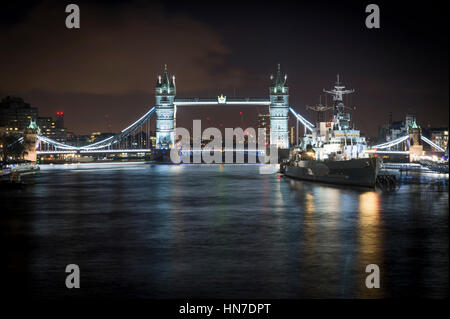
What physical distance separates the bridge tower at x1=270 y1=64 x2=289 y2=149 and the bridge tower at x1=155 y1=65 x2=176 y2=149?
19.8m

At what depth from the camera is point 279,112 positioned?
98.6 meters

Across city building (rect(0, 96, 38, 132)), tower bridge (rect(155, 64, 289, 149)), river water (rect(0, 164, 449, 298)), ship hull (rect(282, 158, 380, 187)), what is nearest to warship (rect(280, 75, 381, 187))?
ship hull (rect(282, 158, 380, 187))

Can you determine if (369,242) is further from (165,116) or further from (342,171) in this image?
(165,116)

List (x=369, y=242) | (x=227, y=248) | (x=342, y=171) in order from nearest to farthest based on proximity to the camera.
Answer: (x=227, y=248)
(x=369, y=242)
(x=342, y=171)

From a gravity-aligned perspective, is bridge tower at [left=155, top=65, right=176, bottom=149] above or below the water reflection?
above

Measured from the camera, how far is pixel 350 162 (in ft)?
111

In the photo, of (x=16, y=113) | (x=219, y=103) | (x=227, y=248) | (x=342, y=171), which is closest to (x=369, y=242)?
(x=227, y=248)

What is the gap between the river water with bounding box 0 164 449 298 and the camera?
9273 mm

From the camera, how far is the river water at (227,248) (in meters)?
9.27

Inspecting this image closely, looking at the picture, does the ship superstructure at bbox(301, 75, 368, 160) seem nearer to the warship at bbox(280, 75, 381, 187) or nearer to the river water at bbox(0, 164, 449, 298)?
the warship at bbox(280, 75, 381, 187)

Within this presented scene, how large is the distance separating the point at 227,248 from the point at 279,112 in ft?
285

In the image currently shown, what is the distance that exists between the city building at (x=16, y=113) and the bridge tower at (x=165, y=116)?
52.9 m

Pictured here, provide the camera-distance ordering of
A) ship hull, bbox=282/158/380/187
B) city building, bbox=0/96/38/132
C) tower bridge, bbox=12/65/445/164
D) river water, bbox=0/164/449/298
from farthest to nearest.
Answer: city building, bbox=0/96/38/132 → tower bridge, bbox=12/65/445/164 → ship hull, bbox=282/158/380/187 → river water, bbox=0/164/449/298
